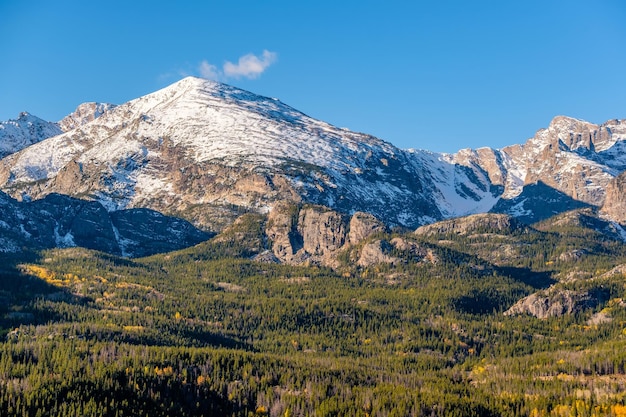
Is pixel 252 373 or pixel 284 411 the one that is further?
pixel 252 373

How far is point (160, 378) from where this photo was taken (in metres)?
178

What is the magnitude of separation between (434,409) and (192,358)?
58.3 m

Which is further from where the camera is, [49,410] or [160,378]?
[160,378]

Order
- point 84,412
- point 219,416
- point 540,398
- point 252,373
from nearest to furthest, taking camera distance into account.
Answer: point 84,412 < point 219,416 < point 540,398 < point 252,373

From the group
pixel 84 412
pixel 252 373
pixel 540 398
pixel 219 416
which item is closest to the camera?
pixel 84 412

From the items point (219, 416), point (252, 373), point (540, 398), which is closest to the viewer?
point (219, 416)

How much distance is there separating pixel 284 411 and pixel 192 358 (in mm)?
34047

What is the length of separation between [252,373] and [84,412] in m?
49.5

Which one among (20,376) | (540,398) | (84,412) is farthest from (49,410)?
(540,398)

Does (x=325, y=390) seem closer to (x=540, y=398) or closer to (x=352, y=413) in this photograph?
(x=352, y=413)

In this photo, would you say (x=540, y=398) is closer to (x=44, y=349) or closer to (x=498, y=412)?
(x=498, y=412)

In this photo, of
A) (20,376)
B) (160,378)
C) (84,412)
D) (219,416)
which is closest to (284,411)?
(219,416)

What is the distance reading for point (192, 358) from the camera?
19725 cm

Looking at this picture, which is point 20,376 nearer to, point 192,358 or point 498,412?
point 192,358
